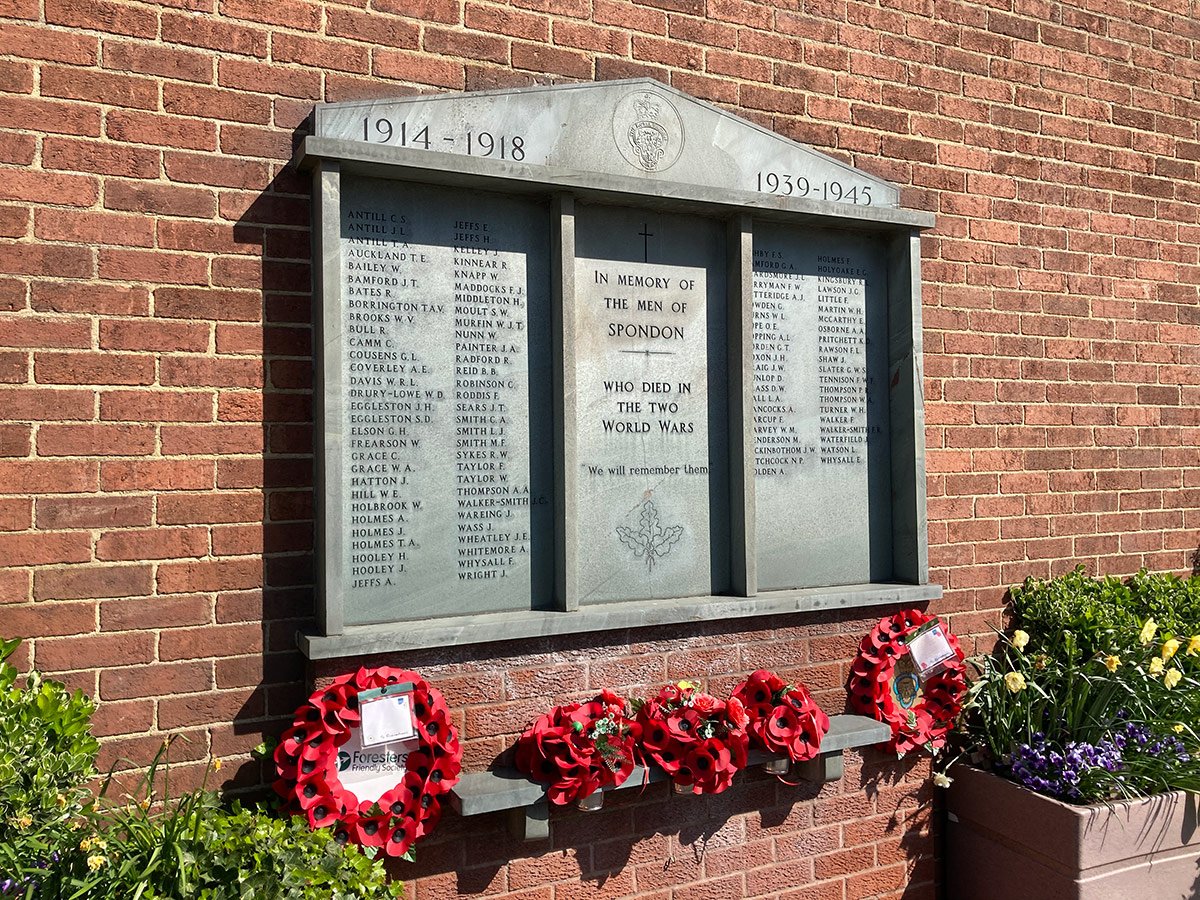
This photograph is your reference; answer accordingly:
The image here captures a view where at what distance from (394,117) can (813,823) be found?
116 inches

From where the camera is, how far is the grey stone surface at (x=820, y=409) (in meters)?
3.68

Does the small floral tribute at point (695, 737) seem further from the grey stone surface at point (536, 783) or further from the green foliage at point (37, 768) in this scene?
the green foliage at point (37, 768)

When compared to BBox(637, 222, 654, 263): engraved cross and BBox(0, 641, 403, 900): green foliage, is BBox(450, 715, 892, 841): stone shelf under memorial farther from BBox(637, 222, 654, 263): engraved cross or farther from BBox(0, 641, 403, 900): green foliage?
BBox(637, 222, 654, 263): engraved cross

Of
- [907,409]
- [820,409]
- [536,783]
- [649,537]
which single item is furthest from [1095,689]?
[536,783]

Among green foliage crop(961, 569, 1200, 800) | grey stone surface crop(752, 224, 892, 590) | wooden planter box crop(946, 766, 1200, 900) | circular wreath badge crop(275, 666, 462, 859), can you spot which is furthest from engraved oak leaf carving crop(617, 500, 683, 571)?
wooden planter box crop(946, 766, 1200, 900)

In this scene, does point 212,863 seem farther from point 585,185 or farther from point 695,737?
point 585,185

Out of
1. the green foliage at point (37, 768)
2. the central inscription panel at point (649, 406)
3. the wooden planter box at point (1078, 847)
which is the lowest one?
the wooden planter box at point (1078, 847)

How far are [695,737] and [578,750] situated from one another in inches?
17.9

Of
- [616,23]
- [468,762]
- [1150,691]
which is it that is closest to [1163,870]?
[1150,691]

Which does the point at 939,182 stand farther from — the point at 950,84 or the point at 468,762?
the point at 468,762

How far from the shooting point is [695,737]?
10.4ft

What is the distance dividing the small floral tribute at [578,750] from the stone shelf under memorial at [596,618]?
0.28 m

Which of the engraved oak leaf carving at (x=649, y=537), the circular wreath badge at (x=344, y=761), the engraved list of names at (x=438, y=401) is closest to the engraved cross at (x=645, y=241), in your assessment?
the engraved list of names at (x=438, y=401)

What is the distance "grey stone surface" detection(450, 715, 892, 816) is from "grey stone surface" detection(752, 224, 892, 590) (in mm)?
575
